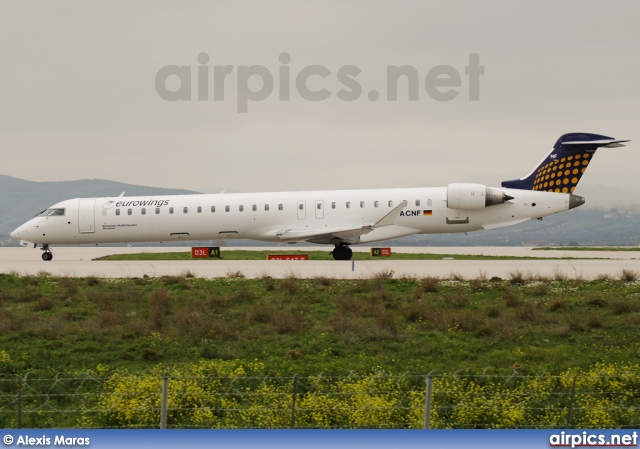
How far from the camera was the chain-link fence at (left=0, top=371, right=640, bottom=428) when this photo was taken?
44.9 feet

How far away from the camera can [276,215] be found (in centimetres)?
4359

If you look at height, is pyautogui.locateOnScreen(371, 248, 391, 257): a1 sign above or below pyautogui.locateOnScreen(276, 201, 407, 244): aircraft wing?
below

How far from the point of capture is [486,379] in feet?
53.6

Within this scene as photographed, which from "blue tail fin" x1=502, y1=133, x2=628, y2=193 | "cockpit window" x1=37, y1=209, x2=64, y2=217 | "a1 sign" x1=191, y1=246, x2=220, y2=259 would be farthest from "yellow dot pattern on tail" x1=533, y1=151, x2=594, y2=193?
"cockpit window" x1=37, y1=209, x2=64, y2=217

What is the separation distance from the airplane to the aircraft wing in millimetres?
52

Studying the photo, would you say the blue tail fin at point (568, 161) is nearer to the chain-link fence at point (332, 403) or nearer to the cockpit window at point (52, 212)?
the cockpit window at point (52, 212)

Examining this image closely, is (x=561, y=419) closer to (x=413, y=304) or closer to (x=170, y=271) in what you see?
(x=413, y=304)

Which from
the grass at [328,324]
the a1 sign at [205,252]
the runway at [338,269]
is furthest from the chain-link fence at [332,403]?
the a1 sign at [205,252]

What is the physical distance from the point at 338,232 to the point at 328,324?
1923 cm

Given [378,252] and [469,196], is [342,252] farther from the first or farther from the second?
[469,196]

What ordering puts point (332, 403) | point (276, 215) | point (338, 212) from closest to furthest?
point (332, 403)
point (338, 212)
point (276, 215)

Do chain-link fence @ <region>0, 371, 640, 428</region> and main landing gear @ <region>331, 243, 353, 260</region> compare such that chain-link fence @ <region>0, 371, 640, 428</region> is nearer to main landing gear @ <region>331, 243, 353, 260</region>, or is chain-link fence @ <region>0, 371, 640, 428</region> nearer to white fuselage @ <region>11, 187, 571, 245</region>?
white fuselage @ <region>11, 187, 571, 245</region>

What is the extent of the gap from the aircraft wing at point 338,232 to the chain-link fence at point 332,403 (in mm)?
25353

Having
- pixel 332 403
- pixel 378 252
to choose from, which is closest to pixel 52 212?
pixel 378 252
